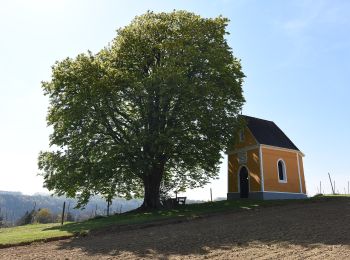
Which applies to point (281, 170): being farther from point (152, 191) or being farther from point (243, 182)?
point (152, 191)

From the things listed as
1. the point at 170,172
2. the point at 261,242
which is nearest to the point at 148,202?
the point at 170,172

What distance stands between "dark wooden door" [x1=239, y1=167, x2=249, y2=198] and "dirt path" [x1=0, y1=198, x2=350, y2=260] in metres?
15.2

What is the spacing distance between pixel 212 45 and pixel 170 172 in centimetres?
1268

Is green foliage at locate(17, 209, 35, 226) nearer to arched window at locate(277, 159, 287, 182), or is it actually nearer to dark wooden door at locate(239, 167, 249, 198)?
dark wooden door at locate(239, 167, 249, 198)

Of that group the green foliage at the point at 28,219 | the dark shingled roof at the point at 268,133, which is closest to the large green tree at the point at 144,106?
the dark shingled roof at the point at 268,133

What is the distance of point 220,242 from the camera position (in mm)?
15164

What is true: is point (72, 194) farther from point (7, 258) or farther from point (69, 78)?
point (7, 258)

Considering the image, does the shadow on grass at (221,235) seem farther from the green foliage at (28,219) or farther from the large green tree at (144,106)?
the green foliage at (28,219)

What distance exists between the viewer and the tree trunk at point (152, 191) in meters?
31.0

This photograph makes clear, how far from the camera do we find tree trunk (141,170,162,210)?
Answer: 31.0m

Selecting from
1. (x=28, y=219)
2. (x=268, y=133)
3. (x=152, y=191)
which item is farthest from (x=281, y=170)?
(x=28, y=219)

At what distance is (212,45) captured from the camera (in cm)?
3111

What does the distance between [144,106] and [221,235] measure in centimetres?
1487

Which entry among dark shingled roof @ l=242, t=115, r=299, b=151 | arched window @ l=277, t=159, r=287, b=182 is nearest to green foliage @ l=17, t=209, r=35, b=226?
dark shingled roof @ l=242, t=115, r=299, b=151
